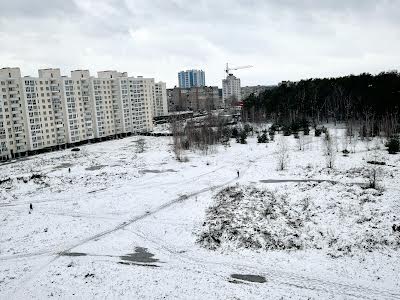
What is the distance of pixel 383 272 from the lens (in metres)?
16.6

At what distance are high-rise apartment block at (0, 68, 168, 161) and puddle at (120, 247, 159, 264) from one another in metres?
54.4

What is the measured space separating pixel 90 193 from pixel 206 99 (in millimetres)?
139767

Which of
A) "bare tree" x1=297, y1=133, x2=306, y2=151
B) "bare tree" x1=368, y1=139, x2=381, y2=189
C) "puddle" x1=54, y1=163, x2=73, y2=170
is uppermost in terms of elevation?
"bare tree" x1=297, y1=133, x2=306, y2=151

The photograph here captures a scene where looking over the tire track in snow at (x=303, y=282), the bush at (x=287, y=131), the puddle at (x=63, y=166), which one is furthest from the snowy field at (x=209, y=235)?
the bush at (x=287, y=131)

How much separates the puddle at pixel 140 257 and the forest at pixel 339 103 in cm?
3892

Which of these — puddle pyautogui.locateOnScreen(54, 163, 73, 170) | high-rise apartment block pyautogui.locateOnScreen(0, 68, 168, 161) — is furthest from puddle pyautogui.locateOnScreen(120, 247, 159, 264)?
high-rise apartment block pyautogui.locateOnScreen(0, 68, 168, 161)

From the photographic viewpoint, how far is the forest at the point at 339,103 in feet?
188

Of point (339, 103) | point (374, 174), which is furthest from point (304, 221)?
point (339, 103)

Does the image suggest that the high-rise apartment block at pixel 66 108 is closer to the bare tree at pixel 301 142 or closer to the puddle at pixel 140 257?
the bare tree at pixel 301 142

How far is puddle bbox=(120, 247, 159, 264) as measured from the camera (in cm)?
1959

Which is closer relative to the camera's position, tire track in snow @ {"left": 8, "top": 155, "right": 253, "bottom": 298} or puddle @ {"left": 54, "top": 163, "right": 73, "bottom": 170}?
tire track in snow @ {"left": 8, "top": 155, "right": 253, "bottom": 298}

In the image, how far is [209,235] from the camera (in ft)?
72.0

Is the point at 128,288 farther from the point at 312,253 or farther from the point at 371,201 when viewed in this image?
the point at 371,201

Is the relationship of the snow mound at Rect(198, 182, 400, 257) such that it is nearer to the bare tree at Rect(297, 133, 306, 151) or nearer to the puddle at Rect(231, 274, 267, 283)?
the puddle at Rect(231, 274, 267, 283)
